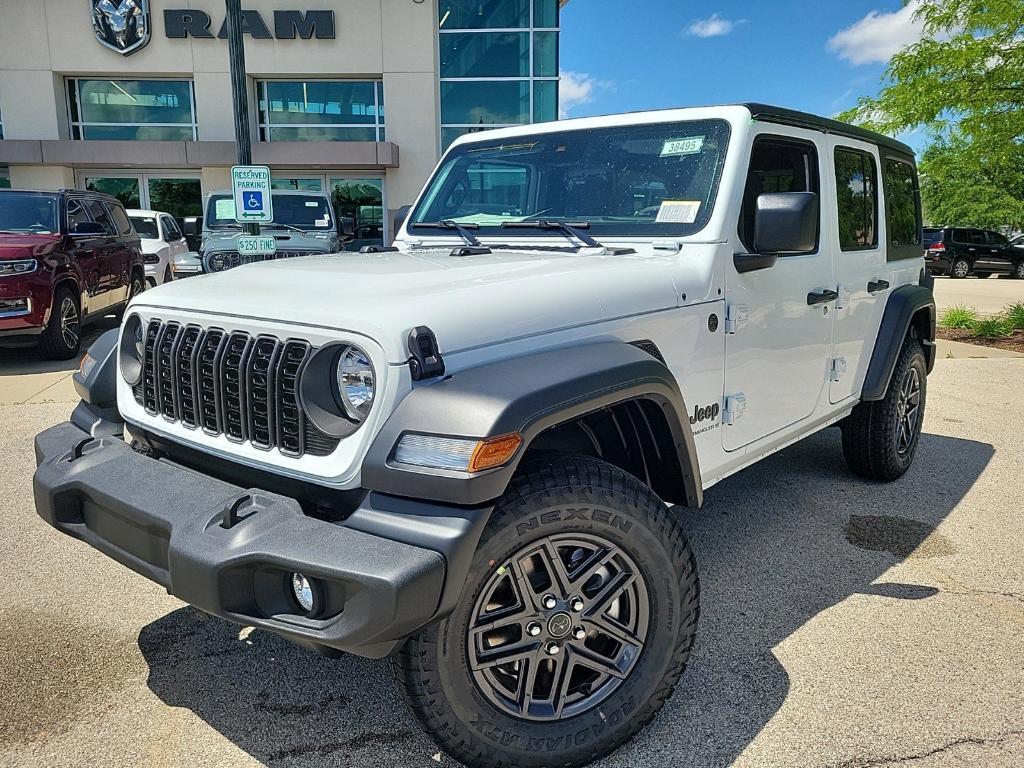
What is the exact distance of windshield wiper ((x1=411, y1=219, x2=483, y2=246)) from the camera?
351 cm

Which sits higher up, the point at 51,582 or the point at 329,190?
the point at 329,190

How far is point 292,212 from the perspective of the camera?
12.4 m

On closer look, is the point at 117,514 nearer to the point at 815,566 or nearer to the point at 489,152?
the point at 489,152

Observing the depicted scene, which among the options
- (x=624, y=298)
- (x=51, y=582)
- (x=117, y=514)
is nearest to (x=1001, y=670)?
(x=624, y=298)

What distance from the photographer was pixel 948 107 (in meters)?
11.3

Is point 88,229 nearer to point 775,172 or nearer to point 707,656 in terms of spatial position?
point 775,172

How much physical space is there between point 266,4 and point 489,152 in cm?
1884

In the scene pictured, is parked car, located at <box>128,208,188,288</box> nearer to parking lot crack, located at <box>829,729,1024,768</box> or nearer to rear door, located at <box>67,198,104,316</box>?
rear door, located at <box>67,198,104,316</box>

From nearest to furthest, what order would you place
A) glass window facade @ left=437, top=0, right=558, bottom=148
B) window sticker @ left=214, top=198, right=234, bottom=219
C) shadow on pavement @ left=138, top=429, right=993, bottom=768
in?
shadow on pavement @ left=138, top=429, right=993, bottom=768, window sticker @ left=214, top=198, right=234, bottom=219, glass window facade @ left=437, top=0, right=558, bottom=148

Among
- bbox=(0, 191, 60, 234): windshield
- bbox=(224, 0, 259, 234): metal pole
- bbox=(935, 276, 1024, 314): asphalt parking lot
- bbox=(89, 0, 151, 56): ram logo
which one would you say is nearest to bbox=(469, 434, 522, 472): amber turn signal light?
bbox=(224, 0, 259, 234): metal pole

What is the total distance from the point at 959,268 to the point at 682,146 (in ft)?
84.2

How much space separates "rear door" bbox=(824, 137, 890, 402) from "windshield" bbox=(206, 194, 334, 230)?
9490mm

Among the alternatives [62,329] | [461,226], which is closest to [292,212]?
[62,329]

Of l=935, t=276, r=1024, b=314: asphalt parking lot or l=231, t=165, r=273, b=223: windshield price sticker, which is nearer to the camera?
l=231, t=165, r=273, b=223: windshield price sticker
